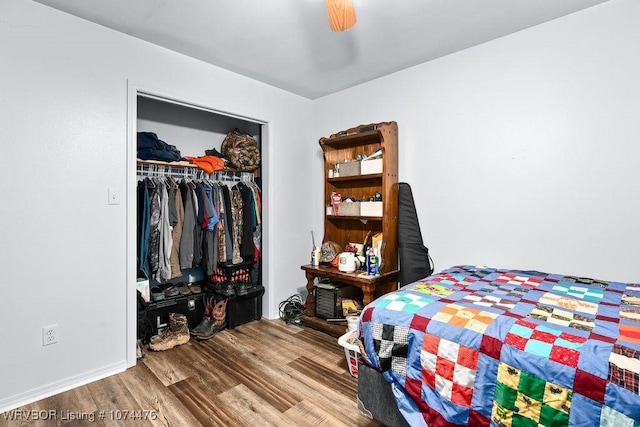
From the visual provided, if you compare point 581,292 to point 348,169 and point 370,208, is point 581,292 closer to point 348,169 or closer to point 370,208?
point 370,208

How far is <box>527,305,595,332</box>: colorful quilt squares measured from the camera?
1248mm

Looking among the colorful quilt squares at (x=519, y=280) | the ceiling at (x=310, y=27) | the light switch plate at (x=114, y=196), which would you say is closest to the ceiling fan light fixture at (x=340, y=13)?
the ceiling at (x=310, y=27)

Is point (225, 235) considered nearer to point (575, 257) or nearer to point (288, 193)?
point (288, 193)

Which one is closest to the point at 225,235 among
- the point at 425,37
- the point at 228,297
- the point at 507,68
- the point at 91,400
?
the point at 228,297

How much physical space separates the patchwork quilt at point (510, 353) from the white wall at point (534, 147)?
1.50 ft

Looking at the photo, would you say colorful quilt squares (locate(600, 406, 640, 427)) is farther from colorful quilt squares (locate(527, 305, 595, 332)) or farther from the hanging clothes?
the hanging clothes

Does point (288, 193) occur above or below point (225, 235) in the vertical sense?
above

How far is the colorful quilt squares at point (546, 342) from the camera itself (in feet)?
3.52

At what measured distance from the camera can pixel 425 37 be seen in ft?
7.67

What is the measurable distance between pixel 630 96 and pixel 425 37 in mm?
A: 1321

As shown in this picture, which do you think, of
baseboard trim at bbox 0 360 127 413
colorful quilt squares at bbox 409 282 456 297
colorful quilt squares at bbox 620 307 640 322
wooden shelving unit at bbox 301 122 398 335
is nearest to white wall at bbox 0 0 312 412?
baseboard trim at bbox 0 360 127 413

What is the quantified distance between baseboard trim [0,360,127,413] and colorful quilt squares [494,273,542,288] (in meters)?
2.69

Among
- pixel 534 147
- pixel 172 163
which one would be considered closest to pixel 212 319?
pixel 172 163

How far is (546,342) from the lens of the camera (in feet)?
3.75
